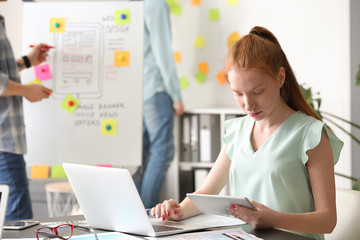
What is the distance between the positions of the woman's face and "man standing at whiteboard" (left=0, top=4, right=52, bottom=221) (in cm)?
126

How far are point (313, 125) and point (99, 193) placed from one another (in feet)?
1.83

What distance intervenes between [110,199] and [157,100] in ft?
7.91

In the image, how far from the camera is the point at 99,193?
1.23 meters

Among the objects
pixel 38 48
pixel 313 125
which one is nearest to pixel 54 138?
pixel 38 48

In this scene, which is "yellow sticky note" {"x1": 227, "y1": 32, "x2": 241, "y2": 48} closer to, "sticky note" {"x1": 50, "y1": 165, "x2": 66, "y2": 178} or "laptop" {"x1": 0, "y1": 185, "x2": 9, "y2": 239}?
"sticky note" {"x1": 50, "y1": 165, "x2": 66, "y2": 178}

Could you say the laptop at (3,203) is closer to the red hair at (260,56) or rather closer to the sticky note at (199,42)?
the red hair at (260,56)

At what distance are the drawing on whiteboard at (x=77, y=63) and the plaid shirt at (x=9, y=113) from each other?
47 cm

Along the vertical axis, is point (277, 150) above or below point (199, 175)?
above

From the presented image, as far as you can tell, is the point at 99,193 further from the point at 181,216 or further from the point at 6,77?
the point at 6,77

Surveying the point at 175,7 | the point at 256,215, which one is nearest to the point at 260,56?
the point at 256,215

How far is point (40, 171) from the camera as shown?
2838 millimetres

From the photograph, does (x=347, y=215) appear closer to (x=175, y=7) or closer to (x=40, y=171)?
(x=40, y=171)

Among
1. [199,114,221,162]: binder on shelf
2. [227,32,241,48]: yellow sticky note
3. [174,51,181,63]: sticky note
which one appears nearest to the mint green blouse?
[199,114,221,162]: binder on shelf

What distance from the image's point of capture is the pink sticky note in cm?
288
